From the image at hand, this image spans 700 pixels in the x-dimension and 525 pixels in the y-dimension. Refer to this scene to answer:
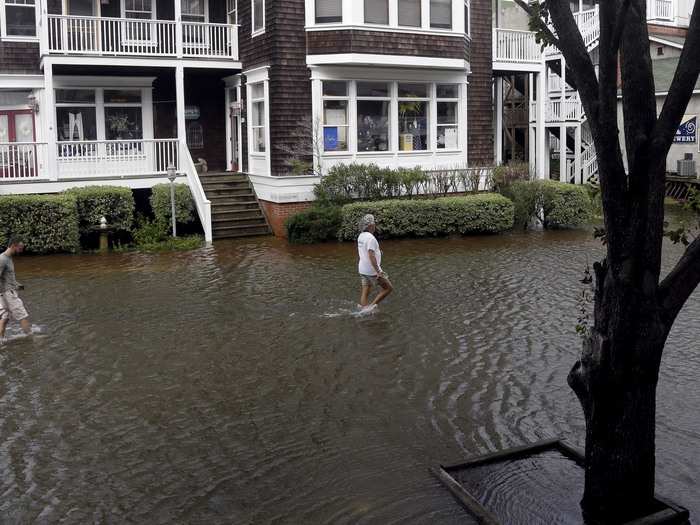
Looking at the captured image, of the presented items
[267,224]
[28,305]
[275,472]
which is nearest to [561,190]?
[267,224]

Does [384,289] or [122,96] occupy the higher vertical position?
[122,96]

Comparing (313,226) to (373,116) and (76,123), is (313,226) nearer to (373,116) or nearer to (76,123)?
(373,116)

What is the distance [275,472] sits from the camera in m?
7.14

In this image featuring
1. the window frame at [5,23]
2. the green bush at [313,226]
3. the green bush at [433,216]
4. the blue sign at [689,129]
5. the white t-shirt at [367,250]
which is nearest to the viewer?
the white t-shirt at [367,250]

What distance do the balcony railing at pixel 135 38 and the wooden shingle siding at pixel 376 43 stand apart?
3.35 m

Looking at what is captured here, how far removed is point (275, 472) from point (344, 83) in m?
18.5

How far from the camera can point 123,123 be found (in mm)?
26500

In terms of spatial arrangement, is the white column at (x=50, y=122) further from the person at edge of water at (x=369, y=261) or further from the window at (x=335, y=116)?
the person at edge of water at (x=369, y=261)

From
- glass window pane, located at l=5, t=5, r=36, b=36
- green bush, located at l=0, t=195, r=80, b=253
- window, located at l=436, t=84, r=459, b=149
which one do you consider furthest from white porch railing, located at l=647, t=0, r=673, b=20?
green bush, located at l=0, t=195, r=80, b=253

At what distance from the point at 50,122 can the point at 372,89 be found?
902cm

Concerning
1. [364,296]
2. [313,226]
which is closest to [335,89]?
[313,226]

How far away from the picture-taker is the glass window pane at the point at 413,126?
25.2 metres

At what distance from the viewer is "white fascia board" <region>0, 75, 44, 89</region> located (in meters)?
24.5

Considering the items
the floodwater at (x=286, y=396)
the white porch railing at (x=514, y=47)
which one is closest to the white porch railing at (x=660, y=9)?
the white porch railing at (x=514, y=47)
